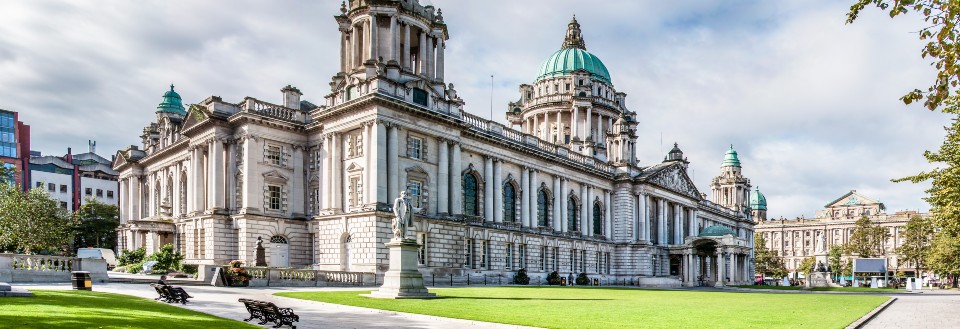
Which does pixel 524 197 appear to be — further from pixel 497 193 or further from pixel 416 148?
pixel 416 148

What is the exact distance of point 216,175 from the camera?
1951 inches

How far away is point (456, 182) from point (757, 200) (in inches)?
4880

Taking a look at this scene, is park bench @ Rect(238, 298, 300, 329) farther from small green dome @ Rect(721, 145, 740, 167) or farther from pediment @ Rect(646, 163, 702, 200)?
small green dome @ Rect(721, 145, 740, 167)

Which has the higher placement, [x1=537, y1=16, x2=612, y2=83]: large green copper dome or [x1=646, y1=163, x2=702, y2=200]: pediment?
[x1=537, y1=16, x2=612, y2=83]: large green copper dome

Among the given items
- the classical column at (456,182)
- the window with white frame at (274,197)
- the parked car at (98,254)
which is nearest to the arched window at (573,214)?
the classical column at (456,182)

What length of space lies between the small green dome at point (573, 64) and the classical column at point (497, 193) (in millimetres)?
35542

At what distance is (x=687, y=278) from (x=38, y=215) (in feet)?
211

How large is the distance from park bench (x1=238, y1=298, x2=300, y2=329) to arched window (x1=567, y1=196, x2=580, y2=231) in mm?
53575

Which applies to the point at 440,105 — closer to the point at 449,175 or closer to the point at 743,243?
the point at 449,175

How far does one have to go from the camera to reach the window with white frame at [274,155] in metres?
49.6

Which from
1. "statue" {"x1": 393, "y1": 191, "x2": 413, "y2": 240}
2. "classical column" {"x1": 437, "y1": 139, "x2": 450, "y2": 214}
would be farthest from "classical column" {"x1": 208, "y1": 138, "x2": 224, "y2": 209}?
"statue" {"x1": 393, "y1": 191, "x2": 413, "y2": 240}

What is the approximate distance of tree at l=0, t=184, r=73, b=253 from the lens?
5991cm

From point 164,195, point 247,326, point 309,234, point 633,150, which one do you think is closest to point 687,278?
point 633,150

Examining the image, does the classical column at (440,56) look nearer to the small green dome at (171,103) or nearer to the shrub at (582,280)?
the shrub at (582,280)
